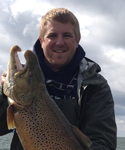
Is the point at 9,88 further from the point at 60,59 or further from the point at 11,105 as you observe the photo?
the point at 60,59

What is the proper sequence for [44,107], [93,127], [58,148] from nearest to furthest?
[58,148] < [44,107] < [93,127]

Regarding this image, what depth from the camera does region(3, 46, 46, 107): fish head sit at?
3630 millimetres

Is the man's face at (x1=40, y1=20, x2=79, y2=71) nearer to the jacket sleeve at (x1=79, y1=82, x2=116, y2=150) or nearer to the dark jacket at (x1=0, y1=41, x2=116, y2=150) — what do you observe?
the dark jacket at (x1=0, y1=41, x2=116, y2=150)

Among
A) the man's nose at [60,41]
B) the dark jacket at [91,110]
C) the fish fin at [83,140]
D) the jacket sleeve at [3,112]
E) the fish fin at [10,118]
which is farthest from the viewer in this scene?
the man's nose at [60,41]

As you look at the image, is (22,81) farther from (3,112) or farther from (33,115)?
(3,112)

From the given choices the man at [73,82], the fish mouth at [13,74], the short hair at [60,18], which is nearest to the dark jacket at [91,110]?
A: the man at [73,82]

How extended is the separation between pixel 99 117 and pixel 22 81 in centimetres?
168

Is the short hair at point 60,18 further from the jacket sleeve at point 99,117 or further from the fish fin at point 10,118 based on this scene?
the fish fin at point 10,118

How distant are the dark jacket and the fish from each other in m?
0.72

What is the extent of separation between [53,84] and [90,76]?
764 millimetres

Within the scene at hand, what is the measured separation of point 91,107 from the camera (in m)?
4.62

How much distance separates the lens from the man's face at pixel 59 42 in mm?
4727

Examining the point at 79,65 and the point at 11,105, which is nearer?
the point at 11,105

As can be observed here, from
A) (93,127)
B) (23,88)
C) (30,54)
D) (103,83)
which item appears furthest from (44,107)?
(103,83)
